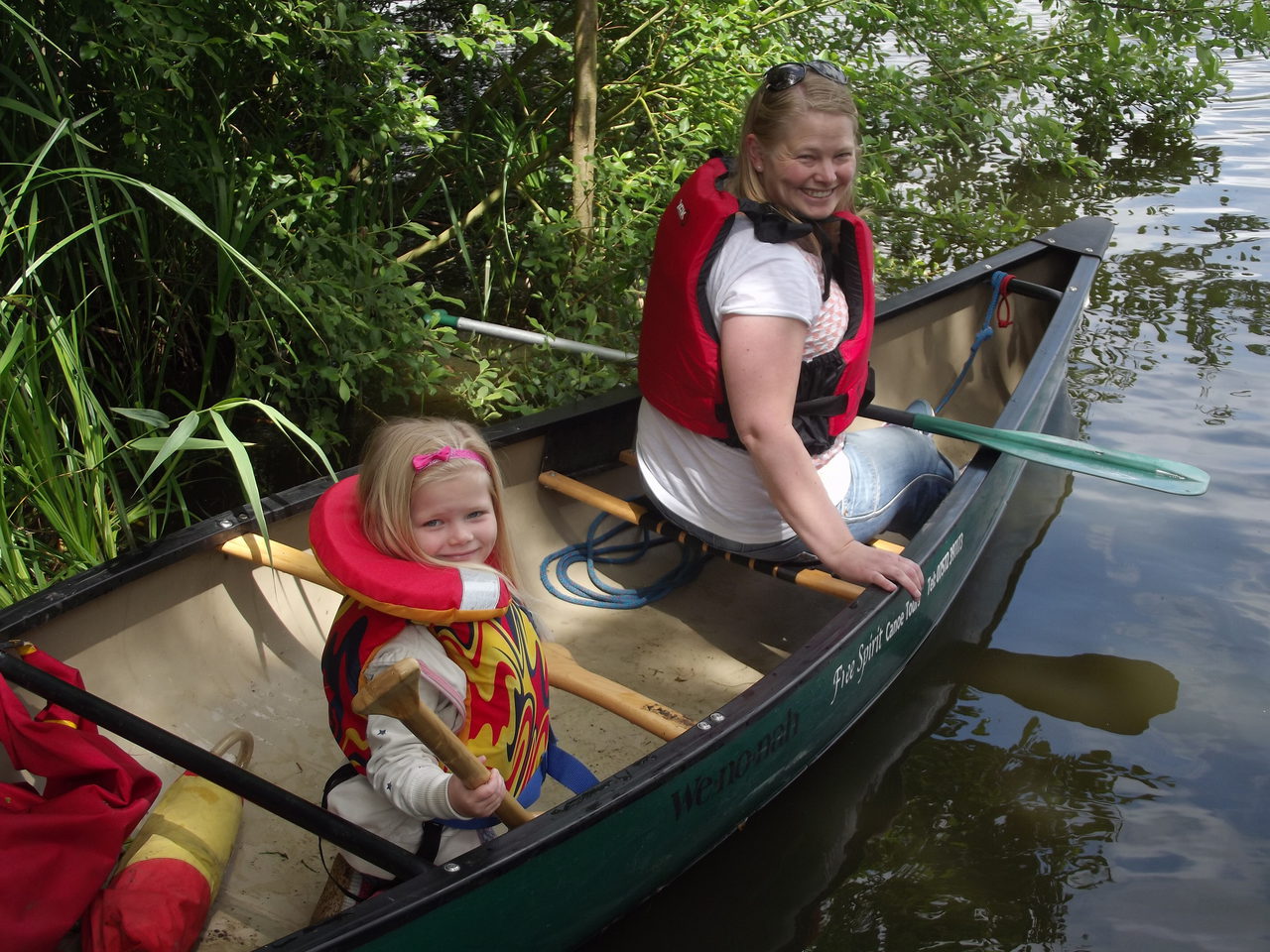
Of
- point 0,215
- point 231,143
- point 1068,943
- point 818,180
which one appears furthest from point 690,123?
point 1068,943

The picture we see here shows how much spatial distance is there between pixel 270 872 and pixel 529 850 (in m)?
0.63

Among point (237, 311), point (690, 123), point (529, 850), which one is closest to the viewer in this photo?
point (529, 850)

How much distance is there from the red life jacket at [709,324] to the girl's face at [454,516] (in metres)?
0.88

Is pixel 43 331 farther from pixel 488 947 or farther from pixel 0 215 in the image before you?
pixel 488 947

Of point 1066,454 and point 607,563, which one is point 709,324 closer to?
point 607,563

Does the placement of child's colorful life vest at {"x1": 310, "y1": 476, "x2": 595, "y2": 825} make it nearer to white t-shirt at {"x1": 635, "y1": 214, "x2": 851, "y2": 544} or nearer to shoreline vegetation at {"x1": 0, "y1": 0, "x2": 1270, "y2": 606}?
shoreline vegetation at {"x1": 0, "y1": 0, "x2": 1270, "y2": 606}

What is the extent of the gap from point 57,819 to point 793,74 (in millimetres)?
1909

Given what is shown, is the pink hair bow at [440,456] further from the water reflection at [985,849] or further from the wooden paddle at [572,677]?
the water reflection at [985,849]

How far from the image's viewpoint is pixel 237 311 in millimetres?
3713

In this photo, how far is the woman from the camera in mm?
2395

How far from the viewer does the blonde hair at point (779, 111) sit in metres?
2.41

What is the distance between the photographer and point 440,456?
1.75 meters

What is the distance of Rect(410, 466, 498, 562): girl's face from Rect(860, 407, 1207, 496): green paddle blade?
1.62m

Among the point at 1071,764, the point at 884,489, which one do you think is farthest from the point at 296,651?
the point at 1071,764
